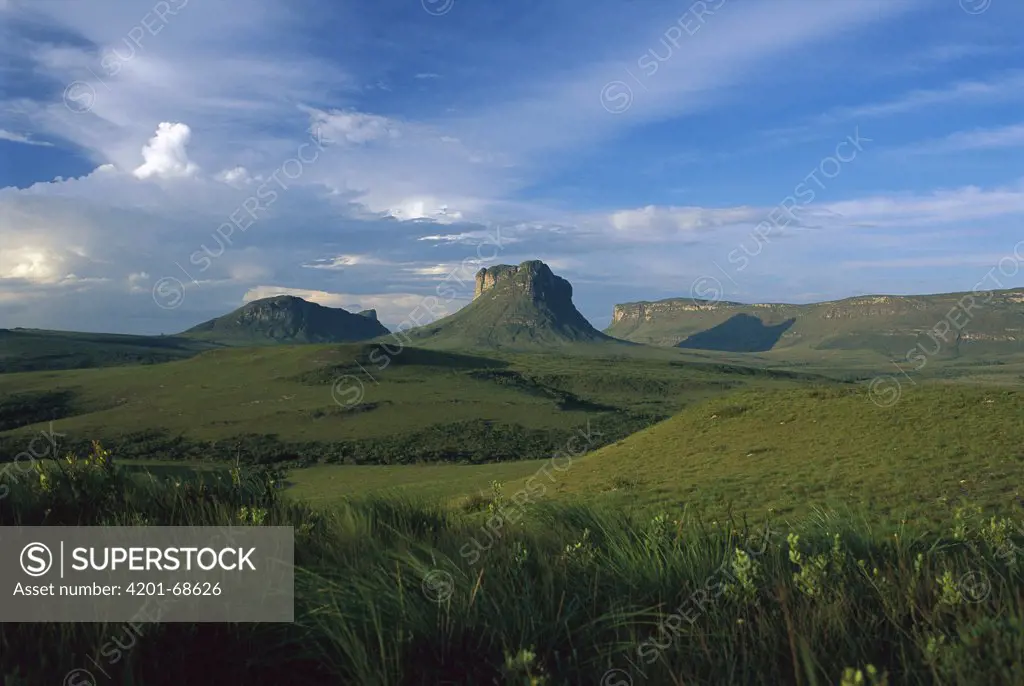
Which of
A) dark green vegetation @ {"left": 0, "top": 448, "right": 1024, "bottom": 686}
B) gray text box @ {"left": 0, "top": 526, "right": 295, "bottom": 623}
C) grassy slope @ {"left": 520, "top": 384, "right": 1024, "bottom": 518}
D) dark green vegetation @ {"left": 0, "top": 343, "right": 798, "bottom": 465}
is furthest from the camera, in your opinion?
dark green vegetation @ {"left": 0, "top": 343, "right": 798, "bottom": 465}

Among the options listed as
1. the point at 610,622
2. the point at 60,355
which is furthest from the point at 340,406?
the point at 60,355

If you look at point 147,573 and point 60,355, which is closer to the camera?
point 147,573

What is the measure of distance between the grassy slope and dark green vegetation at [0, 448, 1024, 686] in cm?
880

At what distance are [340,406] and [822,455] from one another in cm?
6187

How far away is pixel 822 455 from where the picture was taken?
2145 centimetres

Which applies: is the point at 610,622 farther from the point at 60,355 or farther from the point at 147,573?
the point at 60,355

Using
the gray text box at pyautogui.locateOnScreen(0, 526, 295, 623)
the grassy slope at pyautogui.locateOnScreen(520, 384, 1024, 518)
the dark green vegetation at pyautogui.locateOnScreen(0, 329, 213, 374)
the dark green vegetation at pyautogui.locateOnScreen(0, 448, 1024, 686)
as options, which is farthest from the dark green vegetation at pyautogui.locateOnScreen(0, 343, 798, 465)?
the dark green vegetation at pyautogui.locateOnScreen(0, 329, 213, 374)

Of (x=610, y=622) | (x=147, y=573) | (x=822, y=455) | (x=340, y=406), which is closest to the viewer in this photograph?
(x=610, y=622)

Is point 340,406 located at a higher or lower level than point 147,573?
lower

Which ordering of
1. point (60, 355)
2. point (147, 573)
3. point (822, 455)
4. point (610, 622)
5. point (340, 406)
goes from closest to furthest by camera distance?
point (610, 622) < point (147, 573) < point (822, 455) < point (340, 406) < point (60, 355)

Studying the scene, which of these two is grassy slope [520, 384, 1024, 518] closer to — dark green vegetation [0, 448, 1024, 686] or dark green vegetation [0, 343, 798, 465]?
dark green vegetation [0, 448, 1024, 686]

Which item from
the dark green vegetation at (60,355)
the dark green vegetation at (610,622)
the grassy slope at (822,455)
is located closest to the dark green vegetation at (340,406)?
the grassy slope at (822,455)

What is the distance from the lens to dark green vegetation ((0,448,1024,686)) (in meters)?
3.55

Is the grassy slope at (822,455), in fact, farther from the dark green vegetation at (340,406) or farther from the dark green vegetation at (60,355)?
the dark green vegetation at (60,355)
